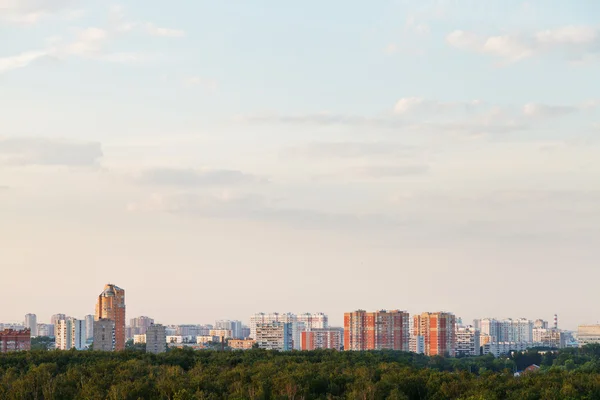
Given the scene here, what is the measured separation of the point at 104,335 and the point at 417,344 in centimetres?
4520

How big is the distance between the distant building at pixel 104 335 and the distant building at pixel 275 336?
3473cm

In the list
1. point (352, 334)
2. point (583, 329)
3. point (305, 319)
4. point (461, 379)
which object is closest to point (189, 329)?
point (305, 319)

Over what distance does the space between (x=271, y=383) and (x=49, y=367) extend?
32.8ft

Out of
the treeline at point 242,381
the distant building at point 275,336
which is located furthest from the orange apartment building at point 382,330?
the treeline at point 242,381

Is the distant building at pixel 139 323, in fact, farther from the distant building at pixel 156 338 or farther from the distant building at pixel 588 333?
the distant building at pixel 156 338

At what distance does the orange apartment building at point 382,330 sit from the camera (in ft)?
340

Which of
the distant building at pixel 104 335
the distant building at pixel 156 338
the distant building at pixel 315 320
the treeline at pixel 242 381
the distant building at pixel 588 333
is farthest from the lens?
the distant building at pixel 315 320

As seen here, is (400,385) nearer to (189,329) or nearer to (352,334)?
(352,334)

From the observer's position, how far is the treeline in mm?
30781

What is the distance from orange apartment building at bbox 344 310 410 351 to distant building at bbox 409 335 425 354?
2.80 metres

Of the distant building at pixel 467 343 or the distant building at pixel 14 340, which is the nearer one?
the distant building at pixel 14 340

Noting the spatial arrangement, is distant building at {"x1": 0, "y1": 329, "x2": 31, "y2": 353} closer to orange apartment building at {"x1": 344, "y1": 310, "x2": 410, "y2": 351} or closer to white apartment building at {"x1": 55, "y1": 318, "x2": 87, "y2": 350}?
white apartment building at {"x1": 55, "y1": 318, "x2": 87, "y2": 350}

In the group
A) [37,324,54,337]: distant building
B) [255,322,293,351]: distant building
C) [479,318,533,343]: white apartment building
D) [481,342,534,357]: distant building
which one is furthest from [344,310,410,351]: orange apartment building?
[37,324,54,337]: distant building

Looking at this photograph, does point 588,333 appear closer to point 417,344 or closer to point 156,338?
point 417,344
